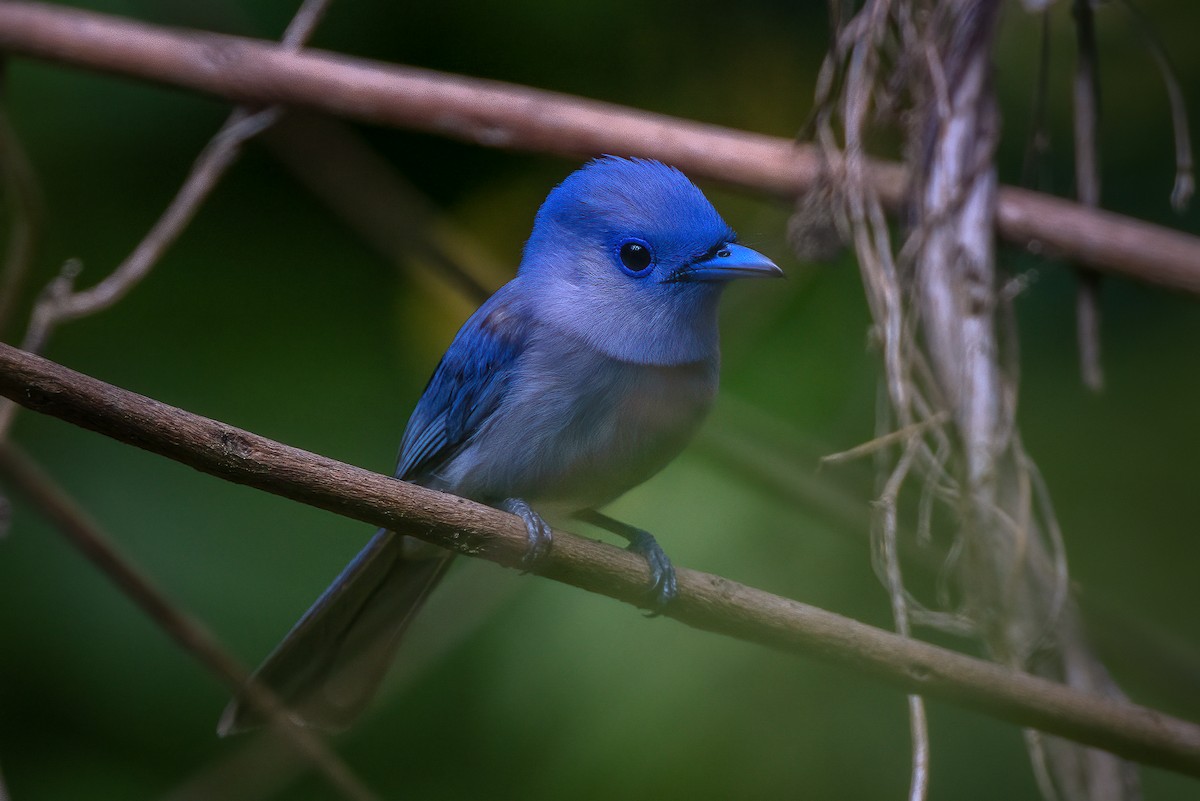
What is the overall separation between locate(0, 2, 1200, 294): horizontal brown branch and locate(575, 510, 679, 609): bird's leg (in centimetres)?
91

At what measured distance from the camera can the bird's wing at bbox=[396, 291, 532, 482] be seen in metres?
2.72

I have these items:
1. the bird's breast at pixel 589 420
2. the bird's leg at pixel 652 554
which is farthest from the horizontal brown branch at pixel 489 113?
the bird's leg at pixel 652 554

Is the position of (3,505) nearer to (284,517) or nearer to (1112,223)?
(284,517)

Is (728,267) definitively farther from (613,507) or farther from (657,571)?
(613,507)

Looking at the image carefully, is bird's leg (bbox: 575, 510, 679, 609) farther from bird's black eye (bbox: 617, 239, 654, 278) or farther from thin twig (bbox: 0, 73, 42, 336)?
thin twig (bbox: 0, 73, 42, 336)

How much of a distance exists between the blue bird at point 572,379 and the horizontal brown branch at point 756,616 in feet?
0.87

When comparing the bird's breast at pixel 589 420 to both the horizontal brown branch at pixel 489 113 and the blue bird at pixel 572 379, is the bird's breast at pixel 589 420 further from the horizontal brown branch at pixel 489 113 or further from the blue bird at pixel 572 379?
the horizontal brown branch at pixel 489 113

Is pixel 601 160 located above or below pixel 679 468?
A: above

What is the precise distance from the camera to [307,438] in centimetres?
332

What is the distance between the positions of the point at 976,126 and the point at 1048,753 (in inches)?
60.0

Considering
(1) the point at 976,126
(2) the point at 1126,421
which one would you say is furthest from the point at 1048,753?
(1) the point at 976,126

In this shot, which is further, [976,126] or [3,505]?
[976,126]

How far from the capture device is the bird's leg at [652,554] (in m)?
2.27

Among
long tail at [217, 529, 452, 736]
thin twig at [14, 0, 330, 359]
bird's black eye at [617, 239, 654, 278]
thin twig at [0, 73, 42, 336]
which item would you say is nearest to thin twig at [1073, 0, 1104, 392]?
bird's black eye at [617, 239, 654, 278]
